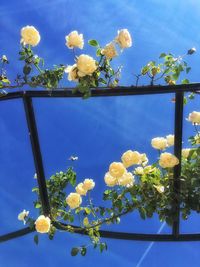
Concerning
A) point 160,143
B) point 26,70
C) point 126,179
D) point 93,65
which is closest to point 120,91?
point 93,65

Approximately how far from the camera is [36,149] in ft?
11.6

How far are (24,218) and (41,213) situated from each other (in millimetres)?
187

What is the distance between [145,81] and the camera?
11.3 feet

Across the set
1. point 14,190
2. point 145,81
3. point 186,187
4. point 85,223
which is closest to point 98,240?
point 85,223

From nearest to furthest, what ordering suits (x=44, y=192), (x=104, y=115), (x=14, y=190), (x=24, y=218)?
(x=44, y=192) → (x=24, y=218) → (x=104, y=115) → (x=14, y=190)

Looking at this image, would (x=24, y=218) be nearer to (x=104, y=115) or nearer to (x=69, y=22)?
(x=104, y=115)

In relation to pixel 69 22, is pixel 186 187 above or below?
below

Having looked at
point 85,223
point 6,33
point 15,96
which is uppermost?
point 6,33

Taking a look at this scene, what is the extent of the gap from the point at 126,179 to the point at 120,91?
28.8 inches

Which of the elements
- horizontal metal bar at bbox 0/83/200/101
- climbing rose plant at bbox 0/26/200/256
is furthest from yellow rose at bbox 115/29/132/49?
horizontal metal bar at bbox 0/83/200/101

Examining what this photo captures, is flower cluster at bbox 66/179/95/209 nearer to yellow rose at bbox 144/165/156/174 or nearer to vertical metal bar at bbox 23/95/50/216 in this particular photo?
vertical metal bar at bbox 23/95/50/216

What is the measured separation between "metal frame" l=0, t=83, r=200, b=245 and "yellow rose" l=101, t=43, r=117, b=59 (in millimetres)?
341

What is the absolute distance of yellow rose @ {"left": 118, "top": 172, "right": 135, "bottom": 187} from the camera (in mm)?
3566

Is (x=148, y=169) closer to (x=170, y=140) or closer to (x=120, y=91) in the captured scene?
(x=170, y=140)
